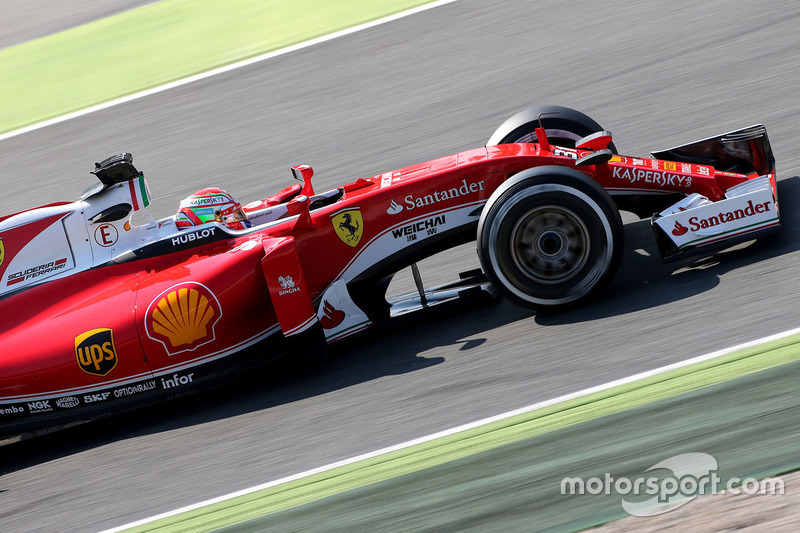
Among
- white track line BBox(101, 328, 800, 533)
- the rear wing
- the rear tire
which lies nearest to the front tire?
white track line BBox(101, 328, 800, 533)

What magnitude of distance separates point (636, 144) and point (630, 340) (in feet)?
10.4

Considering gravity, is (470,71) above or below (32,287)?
above

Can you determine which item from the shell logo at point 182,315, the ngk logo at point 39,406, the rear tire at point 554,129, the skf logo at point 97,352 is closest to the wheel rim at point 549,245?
the rear tire at point 554,129

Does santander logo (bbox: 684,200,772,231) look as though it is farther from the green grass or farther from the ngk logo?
the green grass

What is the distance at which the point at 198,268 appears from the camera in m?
5.94

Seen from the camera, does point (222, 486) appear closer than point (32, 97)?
Yes

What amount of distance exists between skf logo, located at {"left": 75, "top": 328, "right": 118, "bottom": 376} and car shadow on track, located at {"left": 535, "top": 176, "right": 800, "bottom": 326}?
2792 millimetres

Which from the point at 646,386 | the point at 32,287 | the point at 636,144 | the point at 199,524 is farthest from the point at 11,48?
the point at 646,386

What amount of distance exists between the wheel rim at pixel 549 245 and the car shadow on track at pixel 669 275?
32 centimetres

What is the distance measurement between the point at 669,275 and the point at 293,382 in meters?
2.64

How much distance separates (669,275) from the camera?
6.02m

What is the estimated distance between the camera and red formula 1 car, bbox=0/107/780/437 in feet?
18.5

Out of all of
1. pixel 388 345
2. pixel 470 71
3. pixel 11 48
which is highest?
pixel 11 48

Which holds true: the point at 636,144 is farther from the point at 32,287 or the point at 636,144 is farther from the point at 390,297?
the point at 32,287
